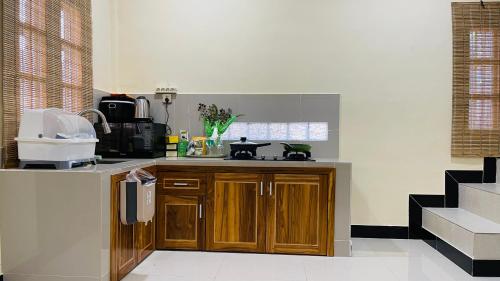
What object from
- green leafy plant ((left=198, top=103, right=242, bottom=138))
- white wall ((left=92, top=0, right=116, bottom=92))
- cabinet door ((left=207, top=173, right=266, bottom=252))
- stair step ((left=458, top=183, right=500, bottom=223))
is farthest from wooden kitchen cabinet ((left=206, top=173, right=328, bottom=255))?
white wall ((left=92, top=0, right=116, bottom=92))

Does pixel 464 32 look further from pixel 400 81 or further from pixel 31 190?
pixel 31 190

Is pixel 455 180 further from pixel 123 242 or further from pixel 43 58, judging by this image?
pixel 43 58

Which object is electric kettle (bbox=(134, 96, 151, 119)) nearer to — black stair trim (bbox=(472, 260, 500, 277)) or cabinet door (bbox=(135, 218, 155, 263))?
cabinet door (bbox=(135, 218, 155, 263))

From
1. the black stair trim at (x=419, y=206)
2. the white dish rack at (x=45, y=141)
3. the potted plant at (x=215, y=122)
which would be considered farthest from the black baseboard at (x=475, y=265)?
the white dish rack at (x=45, y=141)

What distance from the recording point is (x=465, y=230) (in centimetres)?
279

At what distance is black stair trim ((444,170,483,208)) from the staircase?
0.03 metres

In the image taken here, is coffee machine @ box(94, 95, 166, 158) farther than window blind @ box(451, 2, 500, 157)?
No

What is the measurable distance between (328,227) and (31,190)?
227 cm

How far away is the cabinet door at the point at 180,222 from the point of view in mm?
3168

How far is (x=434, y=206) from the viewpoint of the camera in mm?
3686

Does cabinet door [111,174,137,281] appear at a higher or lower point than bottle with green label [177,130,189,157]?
lower

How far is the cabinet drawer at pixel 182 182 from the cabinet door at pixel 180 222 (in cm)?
7

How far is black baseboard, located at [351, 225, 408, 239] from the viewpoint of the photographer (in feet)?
12.2

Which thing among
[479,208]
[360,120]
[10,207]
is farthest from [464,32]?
[10,207]
